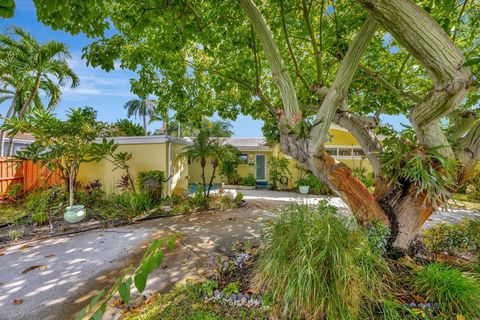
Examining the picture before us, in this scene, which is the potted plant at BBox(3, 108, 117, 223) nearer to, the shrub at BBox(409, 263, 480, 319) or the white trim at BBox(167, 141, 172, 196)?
the white trim at BBox(167, 141, 172, 196)

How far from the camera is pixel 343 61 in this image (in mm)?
3004

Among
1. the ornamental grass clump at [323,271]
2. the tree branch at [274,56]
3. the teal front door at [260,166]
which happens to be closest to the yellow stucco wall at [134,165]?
the tree branch at [274,56]

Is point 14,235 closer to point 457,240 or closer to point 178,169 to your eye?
point 178,169

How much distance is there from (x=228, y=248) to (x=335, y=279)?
227cm

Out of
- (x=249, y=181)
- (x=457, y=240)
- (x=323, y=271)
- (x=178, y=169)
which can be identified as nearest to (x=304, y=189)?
(x=249, y=181)

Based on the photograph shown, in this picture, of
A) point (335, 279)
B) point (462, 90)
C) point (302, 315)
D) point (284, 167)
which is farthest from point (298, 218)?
point (284, 167)

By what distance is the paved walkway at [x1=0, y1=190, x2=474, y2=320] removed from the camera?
2658 millimetres

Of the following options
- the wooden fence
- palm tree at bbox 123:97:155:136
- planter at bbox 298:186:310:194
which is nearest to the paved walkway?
the wooden fence

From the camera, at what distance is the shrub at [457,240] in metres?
3.47

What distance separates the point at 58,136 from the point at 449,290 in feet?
25.9

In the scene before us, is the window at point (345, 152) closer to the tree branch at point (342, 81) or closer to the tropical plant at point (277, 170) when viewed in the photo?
the tropical plant at point (277, 170)

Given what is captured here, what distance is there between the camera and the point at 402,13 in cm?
199

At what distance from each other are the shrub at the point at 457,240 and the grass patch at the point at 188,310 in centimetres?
332

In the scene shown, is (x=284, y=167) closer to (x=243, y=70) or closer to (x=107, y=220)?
(x=243, y=70)
